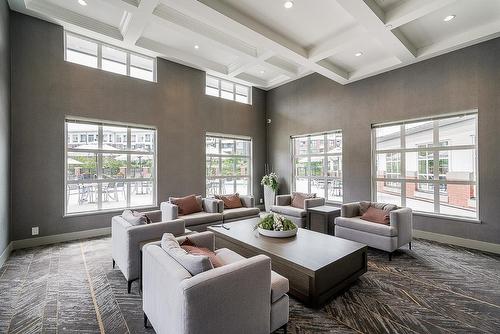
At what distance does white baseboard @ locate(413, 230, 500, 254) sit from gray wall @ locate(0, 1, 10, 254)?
7319mm

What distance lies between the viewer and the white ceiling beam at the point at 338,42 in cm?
410

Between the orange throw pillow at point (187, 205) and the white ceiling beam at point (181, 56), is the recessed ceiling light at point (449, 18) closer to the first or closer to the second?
the white ceiling beam at point (181, 56)

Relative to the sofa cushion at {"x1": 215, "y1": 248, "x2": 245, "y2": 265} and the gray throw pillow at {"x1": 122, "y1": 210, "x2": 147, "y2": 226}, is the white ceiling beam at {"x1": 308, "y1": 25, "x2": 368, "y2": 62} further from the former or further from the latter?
the gray throw pillow at {"x1": 122, "y1": 210, "x2": 147, "y2": 226}

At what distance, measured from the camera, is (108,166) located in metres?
5.13

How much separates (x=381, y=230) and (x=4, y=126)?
240 inches

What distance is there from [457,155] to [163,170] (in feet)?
20.7

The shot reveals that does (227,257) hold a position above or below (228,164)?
below

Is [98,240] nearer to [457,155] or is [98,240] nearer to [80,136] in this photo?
[80,136]

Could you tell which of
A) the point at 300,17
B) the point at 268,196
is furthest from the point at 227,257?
the point at 268,196

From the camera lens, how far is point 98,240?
14.9 feet

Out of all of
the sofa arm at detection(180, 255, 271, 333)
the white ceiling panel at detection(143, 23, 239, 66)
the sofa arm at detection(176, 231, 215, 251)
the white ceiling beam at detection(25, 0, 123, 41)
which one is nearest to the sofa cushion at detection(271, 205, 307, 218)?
the sofa arm at detection(176, 231, 215, 251)

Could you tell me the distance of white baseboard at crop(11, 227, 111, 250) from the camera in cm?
408

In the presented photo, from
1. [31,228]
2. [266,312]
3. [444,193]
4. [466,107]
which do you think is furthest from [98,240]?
[466,107]

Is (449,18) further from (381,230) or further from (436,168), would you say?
(381,230)
